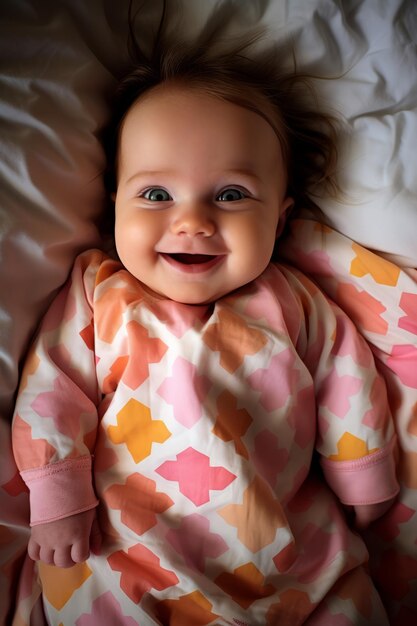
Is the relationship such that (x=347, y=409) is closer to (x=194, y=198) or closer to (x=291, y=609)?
(x=291, y=609)

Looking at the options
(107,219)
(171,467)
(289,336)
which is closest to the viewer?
(171,467)

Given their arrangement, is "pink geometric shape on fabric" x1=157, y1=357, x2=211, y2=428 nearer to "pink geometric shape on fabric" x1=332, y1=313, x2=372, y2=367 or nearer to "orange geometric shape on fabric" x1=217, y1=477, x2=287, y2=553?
"orange geometric shape on fabric" x1=217, y1=477, x2=287, y2=553

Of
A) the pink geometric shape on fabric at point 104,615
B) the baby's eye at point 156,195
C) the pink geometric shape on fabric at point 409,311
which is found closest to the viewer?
the pink geometric shape on fabric at point 104,615

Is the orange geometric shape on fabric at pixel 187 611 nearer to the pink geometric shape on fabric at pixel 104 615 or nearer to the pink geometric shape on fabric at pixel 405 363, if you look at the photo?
the pink geometric shape on fabric at pixel 104 615

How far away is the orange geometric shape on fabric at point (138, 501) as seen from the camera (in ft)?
3.51

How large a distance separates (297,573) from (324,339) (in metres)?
0.46

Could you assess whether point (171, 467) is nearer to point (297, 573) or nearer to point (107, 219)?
point (297, 573)

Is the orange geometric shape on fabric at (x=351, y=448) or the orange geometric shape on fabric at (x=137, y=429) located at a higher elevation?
the orange geometric shape on fabric at (x=137, y=429)

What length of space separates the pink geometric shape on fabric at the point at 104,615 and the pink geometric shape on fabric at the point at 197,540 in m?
0.15

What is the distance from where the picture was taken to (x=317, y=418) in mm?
1238

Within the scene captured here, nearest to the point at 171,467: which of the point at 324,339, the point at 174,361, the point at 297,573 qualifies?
the point at 174,361

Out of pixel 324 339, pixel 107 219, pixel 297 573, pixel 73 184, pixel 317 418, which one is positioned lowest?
pixel 297 573

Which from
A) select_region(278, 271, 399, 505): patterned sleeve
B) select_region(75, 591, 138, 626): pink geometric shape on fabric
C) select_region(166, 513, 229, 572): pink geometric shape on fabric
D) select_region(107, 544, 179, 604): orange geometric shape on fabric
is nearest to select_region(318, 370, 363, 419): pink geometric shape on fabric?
select_region(278, 271, 399, 505): patterned sleeve

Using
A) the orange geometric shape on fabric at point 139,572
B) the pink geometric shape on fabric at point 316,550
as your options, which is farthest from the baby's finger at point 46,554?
the pink geometric shape on fabric at point 316,550
